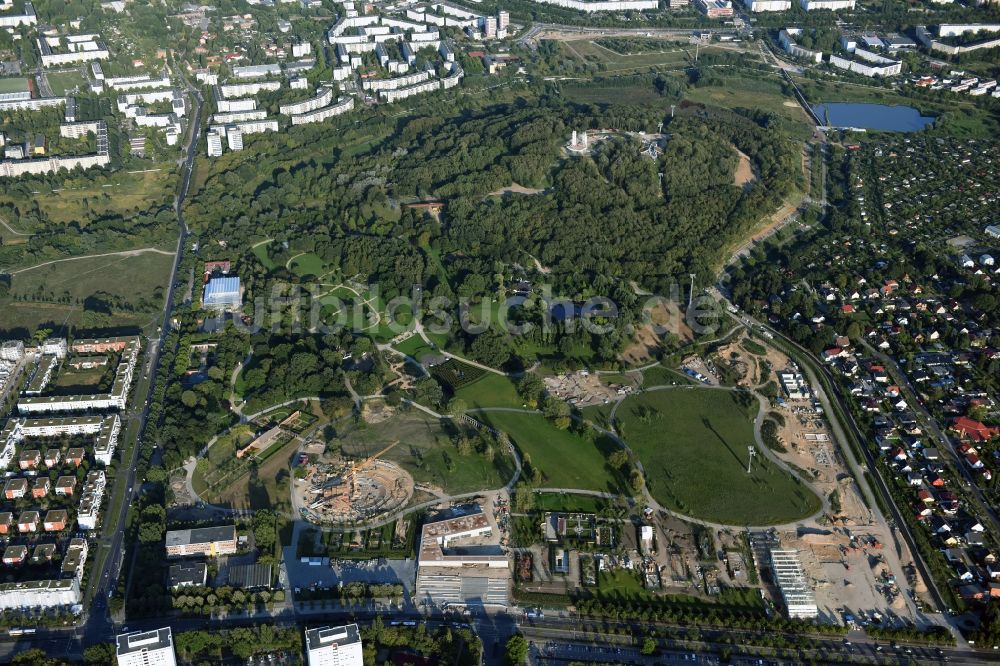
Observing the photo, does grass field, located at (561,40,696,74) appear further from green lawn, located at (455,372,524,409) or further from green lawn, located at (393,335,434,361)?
green lawn, located at (455,372,524,409)

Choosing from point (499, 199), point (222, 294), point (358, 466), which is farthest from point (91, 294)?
point (499, 199)

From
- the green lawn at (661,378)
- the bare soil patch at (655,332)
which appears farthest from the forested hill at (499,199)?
the green lawn at (661,378)

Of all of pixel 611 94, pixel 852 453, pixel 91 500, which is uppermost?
pixel 611 94

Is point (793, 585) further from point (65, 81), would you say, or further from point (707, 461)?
point (65, 81)

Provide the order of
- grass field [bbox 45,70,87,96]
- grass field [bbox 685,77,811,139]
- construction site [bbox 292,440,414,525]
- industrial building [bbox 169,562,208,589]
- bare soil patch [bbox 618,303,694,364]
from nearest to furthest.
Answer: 1. industrial building [bbox 169,562,208,589]
2. construction site [bbox 292,440,414,525]
3. bare soil patch [bbox 618,303,694,364]
4. grass field [bbox 685,77,811,139]
5. grass field [bbox 45,70,87,96]

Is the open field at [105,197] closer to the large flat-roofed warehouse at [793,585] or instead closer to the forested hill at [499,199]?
the forested hill at [499,199]

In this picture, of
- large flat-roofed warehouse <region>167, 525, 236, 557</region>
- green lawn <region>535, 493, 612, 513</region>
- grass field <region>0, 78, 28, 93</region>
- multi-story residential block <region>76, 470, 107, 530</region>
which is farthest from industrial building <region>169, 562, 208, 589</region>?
grass field <region>0, 78, 28, 93</region>
